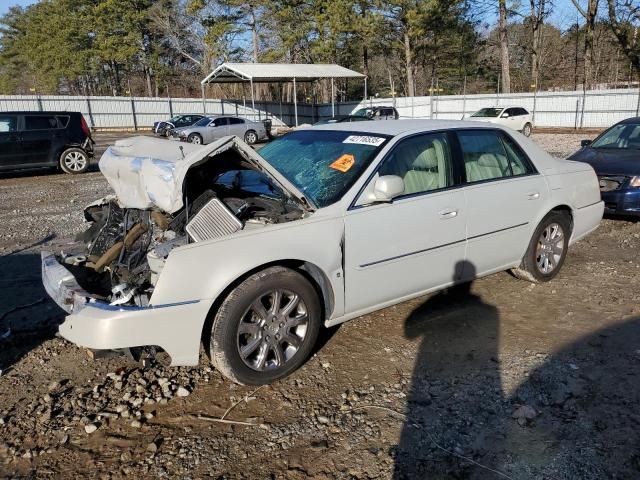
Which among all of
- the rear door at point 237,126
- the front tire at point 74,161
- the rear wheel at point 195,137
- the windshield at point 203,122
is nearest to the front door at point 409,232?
the front tire at point 74,161

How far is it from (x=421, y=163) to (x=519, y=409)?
6.24ft

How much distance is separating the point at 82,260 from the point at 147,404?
1371mm

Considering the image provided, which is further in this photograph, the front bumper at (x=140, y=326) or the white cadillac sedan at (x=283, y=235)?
the white cadillac sedan at (x=283, y=235)

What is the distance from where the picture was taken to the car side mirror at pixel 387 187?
11.4ft

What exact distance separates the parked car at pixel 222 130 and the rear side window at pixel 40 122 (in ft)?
38.6

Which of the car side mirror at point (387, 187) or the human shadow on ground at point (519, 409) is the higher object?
the car side mirror at point (387, 187)

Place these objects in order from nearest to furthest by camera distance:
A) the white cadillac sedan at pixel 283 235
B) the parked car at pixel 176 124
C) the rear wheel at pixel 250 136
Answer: the white cadillac sedan at pixel 283 235
the rear wheel at pixel 250 136
the parked car at pixel 176 124

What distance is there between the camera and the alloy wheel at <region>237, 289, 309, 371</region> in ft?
10.7

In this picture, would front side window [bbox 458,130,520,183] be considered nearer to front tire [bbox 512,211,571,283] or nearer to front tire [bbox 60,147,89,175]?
front tire [bbox 512,211,571,283]

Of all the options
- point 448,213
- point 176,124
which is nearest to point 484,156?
point 448,213

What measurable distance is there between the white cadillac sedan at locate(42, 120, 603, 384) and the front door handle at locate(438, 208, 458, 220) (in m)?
0.03

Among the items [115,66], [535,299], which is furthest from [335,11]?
[535,299]

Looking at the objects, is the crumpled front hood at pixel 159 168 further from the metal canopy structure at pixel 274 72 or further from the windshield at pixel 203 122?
the metal canopy structure at pixel 274 72

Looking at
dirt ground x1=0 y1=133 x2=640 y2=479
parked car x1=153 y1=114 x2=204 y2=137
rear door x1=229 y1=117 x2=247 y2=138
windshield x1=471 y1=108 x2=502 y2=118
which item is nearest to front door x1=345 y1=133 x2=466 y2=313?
dirt ground x1=0 y1=133 x2=640 y2=479
